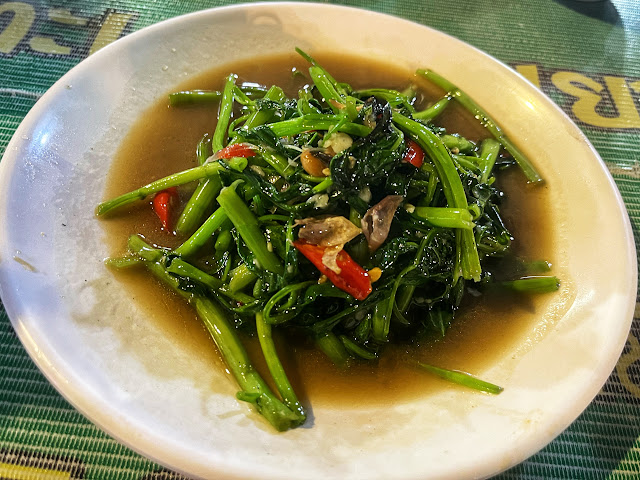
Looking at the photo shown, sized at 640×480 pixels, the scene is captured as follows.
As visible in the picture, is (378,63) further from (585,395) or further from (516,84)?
(585,395)

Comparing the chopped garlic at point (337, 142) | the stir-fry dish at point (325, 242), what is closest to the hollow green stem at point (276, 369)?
the stir-fry dish at point (325, 242)

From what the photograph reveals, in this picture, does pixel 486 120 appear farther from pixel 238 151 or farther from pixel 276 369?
pixel 276 369

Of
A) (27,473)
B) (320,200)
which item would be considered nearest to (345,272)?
(320,200)

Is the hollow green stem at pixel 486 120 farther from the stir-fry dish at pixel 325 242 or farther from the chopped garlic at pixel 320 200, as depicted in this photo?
the chopped garlic at pixel 320 200

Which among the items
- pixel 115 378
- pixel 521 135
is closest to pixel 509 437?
pixel 115 378

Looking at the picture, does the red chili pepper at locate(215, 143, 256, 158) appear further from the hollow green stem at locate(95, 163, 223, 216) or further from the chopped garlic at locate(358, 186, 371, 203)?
the chopped garlic at locate(358, 186, 371, 203)
